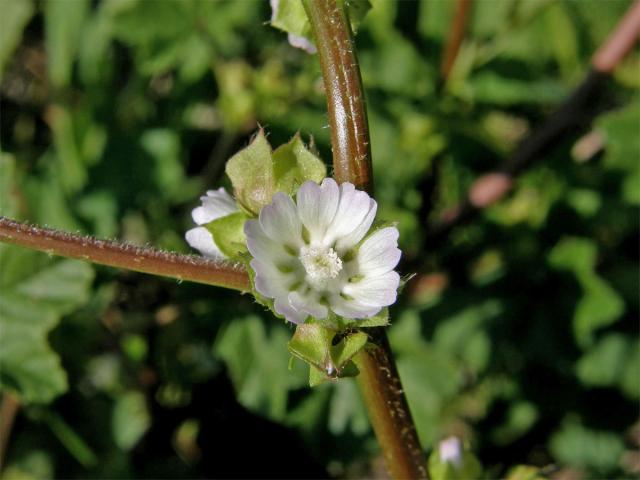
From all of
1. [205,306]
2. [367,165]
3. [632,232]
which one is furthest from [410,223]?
[367,165]

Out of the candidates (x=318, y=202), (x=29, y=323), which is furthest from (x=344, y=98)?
(x=29, y=323)

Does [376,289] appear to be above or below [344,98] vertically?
below

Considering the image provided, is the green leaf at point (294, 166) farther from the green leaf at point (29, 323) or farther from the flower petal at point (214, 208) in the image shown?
the green leaf at point (29, 323)

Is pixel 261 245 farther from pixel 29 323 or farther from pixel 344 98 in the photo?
pixel 29 323

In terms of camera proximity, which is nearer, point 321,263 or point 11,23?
point 321,263

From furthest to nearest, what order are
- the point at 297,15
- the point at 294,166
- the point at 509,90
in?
the point at 509,90 → the point at 297,15 → the point at 294,166

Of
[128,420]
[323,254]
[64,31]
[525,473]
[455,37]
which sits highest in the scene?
[64,31]

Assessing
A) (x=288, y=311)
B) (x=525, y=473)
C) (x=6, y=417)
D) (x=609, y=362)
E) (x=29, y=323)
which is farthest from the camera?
(x=609, y=362)

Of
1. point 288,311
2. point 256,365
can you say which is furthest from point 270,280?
point 256,365
